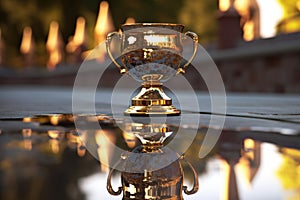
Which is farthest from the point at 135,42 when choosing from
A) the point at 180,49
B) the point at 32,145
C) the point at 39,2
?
the point at 39,2

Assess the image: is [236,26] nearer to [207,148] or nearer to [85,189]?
[207,148]

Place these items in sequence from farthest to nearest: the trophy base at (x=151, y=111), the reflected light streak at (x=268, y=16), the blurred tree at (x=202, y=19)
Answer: the blurred tree at (x=202, y=19) → the reflected light streak at (x=268, y=16) → the trophy base at (x=151, y=111)

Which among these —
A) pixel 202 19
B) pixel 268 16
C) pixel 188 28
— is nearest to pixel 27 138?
pixel 268 16

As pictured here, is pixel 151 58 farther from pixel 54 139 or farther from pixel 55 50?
pixel 55 50

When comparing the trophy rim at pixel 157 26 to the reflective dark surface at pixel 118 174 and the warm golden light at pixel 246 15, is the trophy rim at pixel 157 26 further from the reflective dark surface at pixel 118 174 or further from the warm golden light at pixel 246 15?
the warm golden light at pixel 246 15

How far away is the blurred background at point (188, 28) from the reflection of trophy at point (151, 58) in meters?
3.74

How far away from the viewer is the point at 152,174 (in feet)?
2.34

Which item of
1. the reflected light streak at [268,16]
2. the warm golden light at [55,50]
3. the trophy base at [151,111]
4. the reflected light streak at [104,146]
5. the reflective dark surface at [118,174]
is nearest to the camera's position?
the reflective dark surface at [118,174]

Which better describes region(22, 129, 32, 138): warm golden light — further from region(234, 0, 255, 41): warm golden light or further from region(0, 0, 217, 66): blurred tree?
region(0, 0, 217, 66): blurred tree

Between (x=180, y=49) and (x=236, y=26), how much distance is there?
5658 millimetres

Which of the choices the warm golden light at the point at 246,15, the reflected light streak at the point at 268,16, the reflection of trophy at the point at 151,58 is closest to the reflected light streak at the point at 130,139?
the reflection of trophy at the point at 151,58

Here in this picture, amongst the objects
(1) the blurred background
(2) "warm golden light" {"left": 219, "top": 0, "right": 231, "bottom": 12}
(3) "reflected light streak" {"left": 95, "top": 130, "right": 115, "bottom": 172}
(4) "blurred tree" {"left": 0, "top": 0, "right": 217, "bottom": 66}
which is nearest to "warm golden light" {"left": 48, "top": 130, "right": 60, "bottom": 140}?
(3) "reflected light streak" {"left": 95, "top": 130, "right": 115, "bottom": 172}

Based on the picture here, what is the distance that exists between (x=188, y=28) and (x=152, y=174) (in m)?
18.9

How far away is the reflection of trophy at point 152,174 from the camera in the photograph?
613 millimetres
